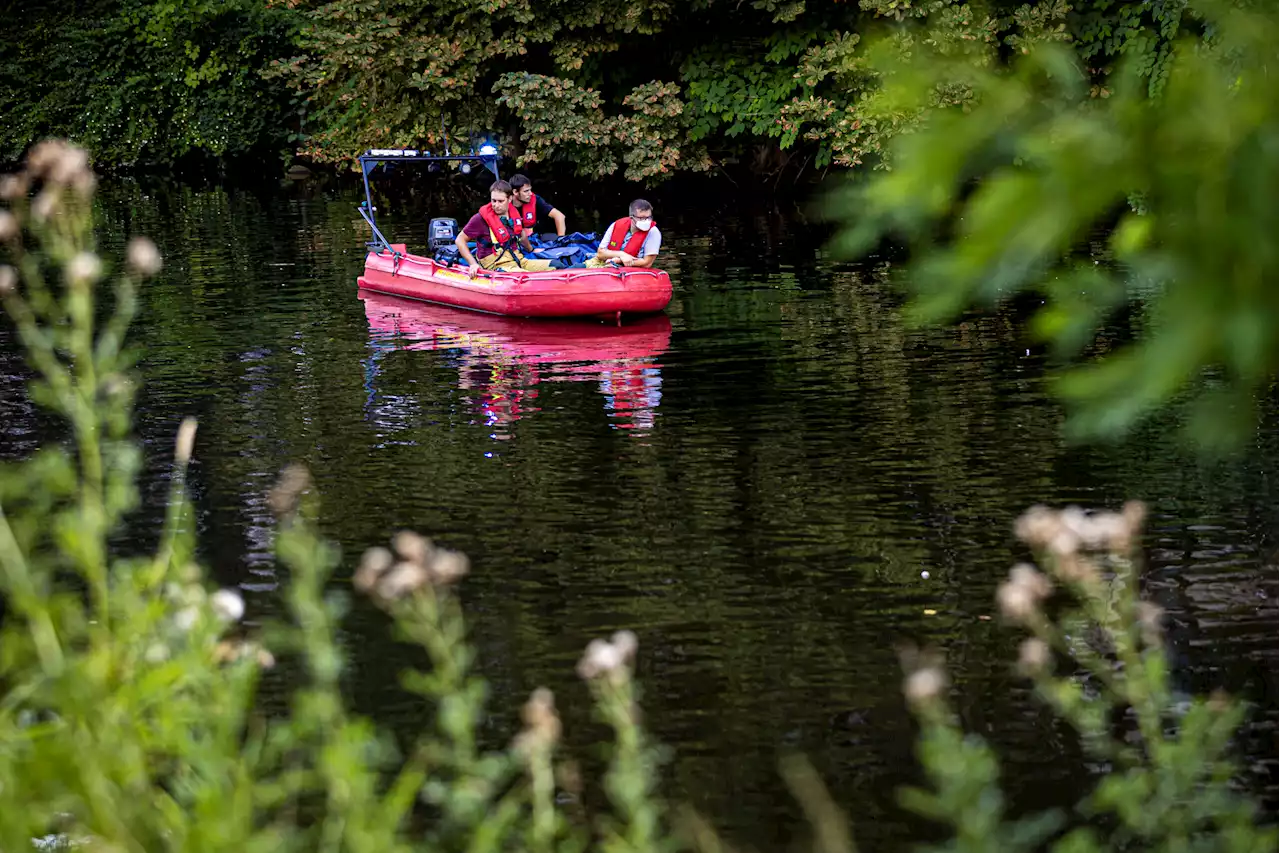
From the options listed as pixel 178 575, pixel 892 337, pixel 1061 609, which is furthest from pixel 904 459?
pixel 178 575

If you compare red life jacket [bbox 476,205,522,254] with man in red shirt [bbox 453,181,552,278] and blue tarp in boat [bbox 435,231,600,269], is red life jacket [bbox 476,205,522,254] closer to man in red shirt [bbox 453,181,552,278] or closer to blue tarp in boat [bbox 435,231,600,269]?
man in red shirt [bbox 453,181,552,278]

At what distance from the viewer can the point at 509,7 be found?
3122cm

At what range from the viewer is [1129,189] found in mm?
2986

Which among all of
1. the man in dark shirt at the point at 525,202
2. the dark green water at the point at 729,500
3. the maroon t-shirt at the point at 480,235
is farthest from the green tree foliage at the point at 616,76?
the dark green water at the point at 729,500

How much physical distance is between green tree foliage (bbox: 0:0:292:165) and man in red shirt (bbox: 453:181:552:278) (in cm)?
2267

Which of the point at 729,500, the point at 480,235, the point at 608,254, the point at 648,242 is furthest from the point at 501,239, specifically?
the point at 729,500

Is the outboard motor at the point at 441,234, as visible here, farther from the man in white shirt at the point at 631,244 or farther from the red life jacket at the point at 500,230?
the man in white shirt at the point at 631,244

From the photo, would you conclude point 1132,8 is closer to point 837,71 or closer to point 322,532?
point 837,71

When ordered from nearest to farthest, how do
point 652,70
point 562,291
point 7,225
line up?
1. point 7,225
2. point 562,291
3. point 652,70

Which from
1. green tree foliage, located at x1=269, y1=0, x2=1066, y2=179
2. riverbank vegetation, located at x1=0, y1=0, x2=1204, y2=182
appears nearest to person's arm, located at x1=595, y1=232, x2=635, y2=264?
riverbank vegetation, located at x1=0, y1=0, x2=1204, y2=182

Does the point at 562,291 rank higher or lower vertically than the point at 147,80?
lower

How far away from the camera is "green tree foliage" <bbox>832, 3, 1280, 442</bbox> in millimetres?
2691

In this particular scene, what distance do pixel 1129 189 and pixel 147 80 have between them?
41622 mm

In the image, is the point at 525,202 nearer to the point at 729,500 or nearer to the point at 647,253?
the point at 647,253
